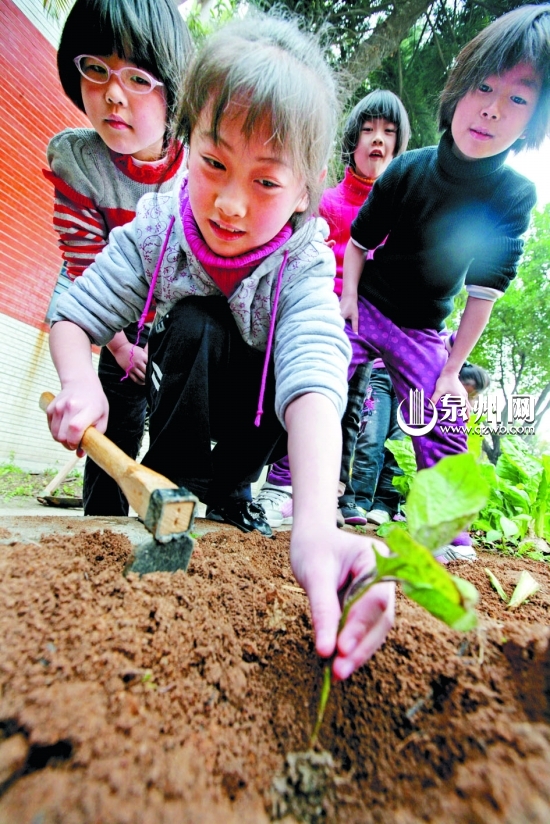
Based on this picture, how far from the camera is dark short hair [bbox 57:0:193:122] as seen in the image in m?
1.72

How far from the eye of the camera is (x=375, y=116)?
2754mm

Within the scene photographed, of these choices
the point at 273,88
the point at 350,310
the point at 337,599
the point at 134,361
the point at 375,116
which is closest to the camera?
the point at 337,599

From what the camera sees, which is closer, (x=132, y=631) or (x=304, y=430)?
(x=132, y=631)

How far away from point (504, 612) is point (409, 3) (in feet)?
22.3

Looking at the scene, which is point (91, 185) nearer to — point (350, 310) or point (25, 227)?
point (350, 310)

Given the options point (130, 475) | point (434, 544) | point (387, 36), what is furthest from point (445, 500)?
point (387, 36)

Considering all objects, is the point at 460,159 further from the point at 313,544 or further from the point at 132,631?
the point at 132,631

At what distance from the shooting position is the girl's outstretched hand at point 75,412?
1127 millimetres

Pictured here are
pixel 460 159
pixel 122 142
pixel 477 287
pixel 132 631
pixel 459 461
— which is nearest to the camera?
pixel 459 461

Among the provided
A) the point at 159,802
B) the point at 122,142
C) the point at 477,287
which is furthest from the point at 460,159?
the point at 159,802

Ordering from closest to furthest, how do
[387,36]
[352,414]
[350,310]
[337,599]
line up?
[337,599] → [350,310] → [352,414] → [387,36]

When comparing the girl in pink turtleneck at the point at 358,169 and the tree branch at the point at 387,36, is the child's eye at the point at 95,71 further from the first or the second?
the tree branch at the point at 387,36

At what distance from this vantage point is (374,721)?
558mm

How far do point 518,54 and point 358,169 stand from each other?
46.5 inches
